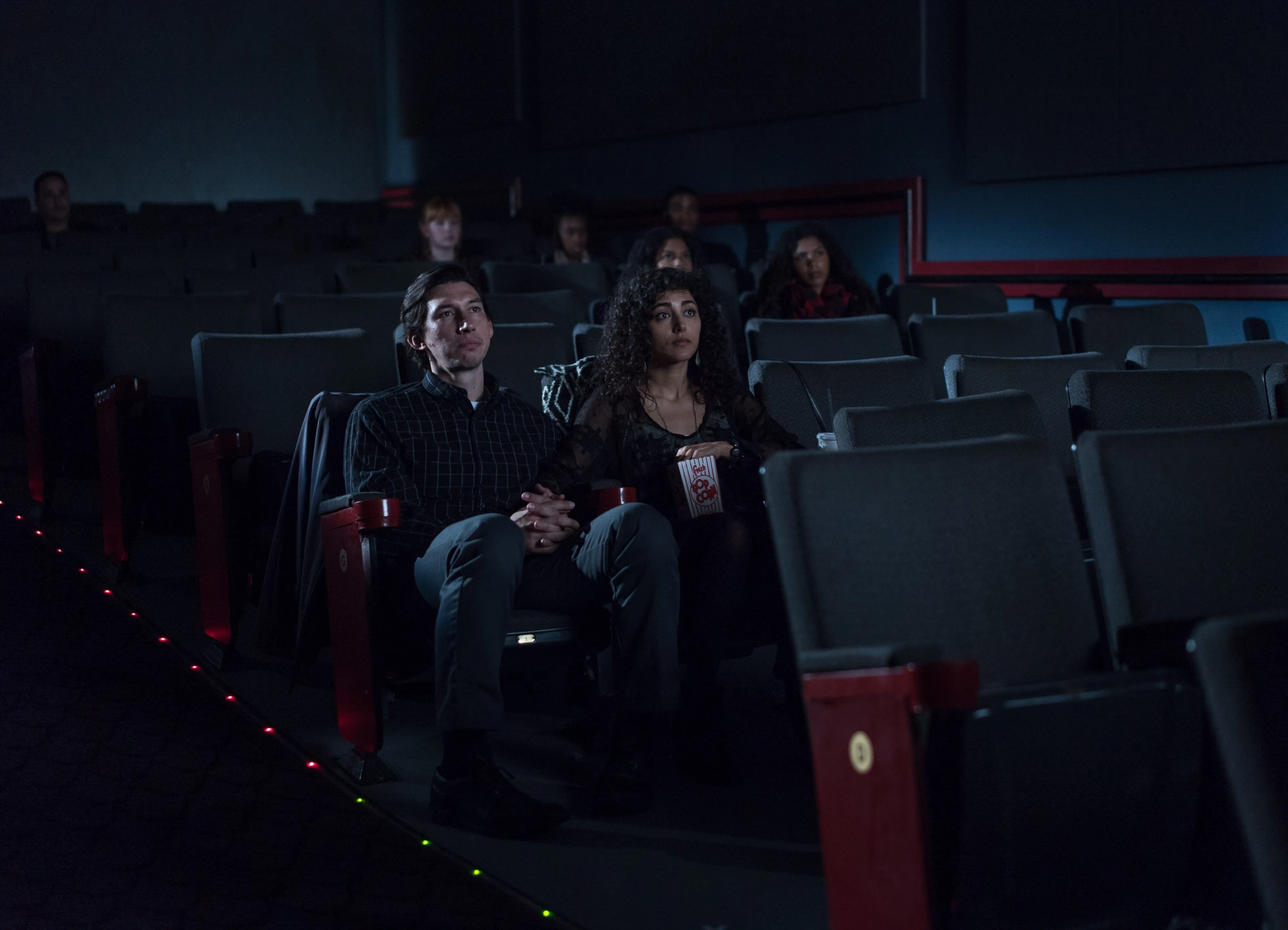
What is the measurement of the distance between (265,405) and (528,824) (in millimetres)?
1330

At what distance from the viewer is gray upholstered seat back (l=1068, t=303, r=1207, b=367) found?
364 cm

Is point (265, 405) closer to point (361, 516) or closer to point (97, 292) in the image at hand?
point (361, 516)

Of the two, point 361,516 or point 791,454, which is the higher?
point 791,454

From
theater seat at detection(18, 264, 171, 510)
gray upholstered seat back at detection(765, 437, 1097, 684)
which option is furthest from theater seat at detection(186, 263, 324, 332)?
gray upholstered seat back at detection(765, 437, 1097, 684)

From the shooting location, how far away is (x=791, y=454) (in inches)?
53.4

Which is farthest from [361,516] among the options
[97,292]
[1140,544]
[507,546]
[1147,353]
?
[97,292]

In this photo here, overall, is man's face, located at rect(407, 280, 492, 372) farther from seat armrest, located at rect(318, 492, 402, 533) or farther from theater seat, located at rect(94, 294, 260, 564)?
theater seat, located at rect(94, 294, 260, 564)

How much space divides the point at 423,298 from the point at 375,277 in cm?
218

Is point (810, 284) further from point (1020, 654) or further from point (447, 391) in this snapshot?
point (1020, 654)

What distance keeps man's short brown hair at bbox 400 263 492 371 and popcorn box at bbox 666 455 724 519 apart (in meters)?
0.46

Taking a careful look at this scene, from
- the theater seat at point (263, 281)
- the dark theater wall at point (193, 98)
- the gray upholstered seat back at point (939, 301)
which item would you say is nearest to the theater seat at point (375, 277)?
the theater seat at point (263, 281)

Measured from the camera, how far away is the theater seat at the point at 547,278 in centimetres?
436

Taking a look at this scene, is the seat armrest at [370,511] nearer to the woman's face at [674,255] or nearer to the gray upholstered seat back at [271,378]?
the gray upholstered seat back at [271,378]

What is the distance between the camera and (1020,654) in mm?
1392
